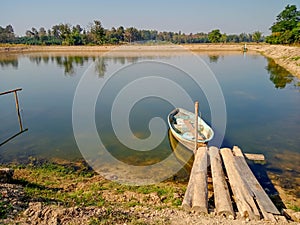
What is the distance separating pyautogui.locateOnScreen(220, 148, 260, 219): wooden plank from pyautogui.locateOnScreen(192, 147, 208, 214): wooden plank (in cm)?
73

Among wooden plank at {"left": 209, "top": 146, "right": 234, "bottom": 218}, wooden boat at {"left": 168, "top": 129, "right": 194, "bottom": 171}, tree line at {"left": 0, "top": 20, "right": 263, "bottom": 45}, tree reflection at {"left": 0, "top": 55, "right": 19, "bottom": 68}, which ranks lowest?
wooden boat at {"left": 168, "top": 129, "right": 194, "bottom": 171}

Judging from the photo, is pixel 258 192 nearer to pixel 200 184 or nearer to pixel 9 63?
pixel 200 184

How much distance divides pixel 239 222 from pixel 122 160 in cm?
539

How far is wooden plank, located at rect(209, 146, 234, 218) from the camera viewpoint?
5.26 metres

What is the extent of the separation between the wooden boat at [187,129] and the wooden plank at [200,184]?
1.16 m

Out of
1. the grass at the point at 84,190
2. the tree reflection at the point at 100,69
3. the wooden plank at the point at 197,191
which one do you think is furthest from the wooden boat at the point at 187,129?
the tree reflection at the point at 100,69

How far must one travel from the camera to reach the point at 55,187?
7.08 meters

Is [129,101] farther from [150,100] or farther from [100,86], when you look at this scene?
[100,86]

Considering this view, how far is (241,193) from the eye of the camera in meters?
5.84

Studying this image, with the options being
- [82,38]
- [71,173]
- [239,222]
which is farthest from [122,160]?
[82,38]

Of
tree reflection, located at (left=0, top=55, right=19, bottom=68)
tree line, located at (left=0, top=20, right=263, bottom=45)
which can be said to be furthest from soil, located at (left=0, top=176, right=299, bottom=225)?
tree line, located at (left=0, top=20, right=263, bottom=45)

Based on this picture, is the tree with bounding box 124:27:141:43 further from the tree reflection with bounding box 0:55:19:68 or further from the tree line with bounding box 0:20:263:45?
the tree reflection with bounding box 0:55:19:68

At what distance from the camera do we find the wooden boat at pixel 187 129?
970cm

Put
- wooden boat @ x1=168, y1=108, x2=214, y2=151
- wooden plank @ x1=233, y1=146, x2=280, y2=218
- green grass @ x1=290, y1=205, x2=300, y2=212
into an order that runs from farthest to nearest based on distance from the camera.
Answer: wooden boat @ x1=168, y1=108, x2=214, y2=151, green grass @ x1=290, y1=205, x2=300, y2=212, wooden plank @ x1=233, y1=146, x2=280, y2=218
